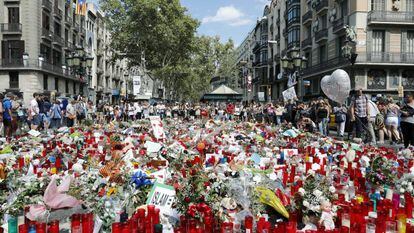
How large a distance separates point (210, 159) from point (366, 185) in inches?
84.8

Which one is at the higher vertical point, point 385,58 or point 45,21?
point 45,21

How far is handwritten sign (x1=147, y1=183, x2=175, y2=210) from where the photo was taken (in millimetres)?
3902

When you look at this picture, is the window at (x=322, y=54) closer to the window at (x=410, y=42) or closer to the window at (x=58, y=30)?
the window at (x=410, y=42)

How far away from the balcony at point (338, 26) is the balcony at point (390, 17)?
2430mm

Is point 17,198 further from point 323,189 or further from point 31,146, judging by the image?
point 31,146

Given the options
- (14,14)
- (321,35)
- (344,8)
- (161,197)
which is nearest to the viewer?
(161,197)

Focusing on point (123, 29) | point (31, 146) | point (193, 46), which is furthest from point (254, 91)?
point (31, 146)

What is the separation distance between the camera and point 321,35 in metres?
38.1

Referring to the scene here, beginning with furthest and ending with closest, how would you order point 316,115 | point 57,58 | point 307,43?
1. point 57,58
2. point 307,43
3. point 316,115

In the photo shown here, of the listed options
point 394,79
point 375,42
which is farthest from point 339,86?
point 394,79

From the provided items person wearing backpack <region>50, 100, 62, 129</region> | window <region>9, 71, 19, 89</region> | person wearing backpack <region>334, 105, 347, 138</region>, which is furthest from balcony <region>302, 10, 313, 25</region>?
person wearing backpack <region>50, 100, 62, 129</region>

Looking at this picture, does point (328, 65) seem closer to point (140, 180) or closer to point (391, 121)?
point (391, 121)

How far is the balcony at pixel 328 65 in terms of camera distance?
109 feet

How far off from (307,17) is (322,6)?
504 centimetres
